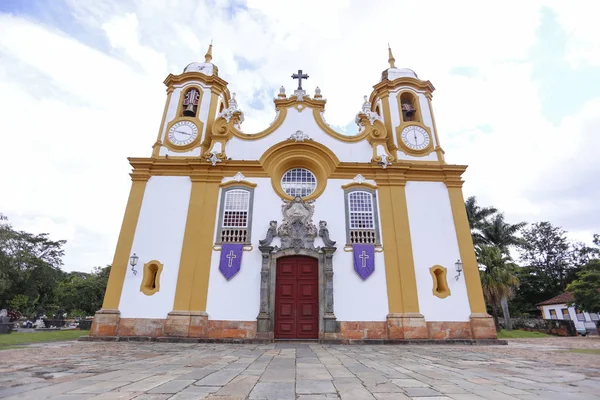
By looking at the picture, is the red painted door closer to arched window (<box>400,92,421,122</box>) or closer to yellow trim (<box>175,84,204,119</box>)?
yellow trim (<box>175,84,204,119</box>)

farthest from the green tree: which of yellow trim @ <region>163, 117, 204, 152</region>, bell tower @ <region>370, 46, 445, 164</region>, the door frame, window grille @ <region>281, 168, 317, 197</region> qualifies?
yellow trim @ <region>163, 117, 204, 152</region>

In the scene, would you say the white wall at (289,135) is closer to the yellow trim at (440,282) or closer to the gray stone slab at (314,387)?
the yellow trim at (440,282)

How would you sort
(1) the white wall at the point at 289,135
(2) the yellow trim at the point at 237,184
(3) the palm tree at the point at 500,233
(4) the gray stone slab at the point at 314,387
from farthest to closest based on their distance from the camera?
(3) the palm tree at the point at 500,233 → (1) the white wall at the point at 289,135 → (2) the yellow trim at the point at 237,184 → (4) the gray stone slab at the point at 314,387

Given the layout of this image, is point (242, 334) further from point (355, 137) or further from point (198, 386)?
point (355, 137)

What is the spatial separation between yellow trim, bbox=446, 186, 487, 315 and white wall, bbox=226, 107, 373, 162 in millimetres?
4023

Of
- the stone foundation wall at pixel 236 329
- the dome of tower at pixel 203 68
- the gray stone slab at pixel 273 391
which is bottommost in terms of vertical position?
the gray stone slab at pixel 273 391

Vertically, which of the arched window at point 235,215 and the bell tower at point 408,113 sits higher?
the bell tower at point 408,113

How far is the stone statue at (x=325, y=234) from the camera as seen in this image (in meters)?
12.4

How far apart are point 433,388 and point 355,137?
12.3m

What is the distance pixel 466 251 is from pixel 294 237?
22.7 feet

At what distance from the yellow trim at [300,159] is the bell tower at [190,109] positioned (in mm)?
3361

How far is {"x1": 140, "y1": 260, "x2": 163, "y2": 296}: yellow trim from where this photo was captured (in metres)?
12.0

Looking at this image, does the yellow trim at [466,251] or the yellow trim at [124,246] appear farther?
the yellow trim at [466,251]

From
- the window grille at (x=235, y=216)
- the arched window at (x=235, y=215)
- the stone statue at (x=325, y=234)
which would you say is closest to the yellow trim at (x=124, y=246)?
the arched window at (x=235, y=215)
